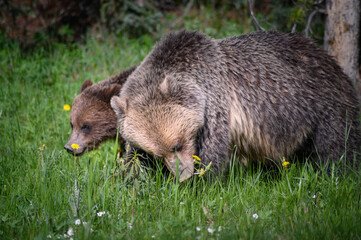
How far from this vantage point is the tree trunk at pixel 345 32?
5.75m

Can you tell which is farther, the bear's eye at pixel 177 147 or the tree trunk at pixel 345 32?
the tree trunk at pixel 345 32

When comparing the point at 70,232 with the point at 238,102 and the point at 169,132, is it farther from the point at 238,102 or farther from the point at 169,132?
the point at 238,102

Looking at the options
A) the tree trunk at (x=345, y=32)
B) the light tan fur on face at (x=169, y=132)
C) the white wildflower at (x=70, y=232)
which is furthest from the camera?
the tree trunk at (x=345, y=32)

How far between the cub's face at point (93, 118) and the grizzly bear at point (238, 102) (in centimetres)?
86

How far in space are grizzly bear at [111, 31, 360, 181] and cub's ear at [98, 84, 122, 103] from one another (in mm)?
720

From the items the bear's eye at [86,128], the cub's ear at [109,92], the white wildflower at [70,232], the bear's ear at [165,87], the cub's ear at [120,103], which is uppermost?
the bear's ear at [165,87]

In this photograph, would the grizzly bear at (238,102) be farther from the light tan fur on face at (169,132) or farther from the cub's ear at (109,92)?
the cub's ear at (109,92)

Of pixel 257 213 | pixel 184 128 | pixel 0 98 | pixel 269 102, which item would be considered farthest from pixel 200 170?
pixel 0 98

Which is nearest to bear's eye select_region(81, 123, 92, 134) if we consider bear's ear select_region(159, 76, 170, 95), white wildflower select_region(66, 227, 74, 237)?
bear's ear select_region(159, 76, 170, 95)

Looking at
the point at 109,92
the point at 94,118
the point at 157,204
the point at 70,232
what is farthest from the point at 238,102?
the point at 70,232

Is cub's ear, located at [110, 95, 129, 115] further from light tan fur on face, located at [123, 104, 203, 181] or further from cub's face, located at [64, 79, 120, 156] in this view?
cub's face, located at [64, 79, 120, 156]

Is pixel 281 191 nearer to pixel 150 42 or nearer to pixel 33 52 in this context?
pixel 150 42

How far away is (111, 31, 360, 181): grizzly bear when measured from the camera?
4.21m

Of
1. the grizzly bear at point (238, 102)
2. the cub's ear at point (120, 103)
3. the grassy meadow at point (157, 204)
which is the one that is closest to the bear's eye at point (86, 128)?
the grassy meadow at point (157, 204)
